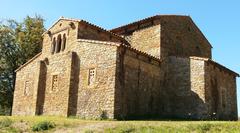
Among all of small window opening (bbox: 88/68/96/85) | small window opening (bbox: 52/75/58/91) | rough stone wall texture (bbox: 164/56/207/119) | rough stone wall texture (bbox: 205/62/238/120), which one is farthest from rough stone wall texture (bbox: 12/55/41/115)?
rough stone wall texture (bbox: 205/62/238/120)

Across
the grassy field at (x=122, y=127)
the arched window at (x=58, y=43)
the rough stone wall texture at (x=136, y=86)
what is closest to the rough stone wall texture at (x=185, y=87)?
the rough stone wall texture at (x=136, y=86)

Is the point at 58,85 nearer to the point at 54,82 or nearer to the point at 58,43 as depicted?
the point at 54,82

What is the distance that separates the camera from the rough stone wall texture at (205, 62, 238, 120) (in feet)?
81.7

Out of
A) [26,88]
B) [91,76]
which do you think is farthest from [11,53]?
[91,76]

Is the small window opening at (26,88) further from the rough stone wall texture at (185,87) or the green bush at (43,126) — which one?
the rough stone wall texture at (185,87)

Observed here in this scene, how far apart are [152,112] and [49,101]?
7.88m

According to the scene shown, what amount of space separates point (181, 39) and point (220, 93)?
18.9 ft

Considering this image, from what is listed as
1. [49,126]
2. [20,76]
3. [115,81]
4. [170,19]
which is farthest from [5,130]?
[170,19]

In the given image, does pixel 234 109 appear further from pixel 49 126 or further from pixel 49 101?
pixel 49 126

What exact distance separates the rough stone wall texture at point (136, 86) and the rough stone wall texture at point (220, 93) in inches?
148

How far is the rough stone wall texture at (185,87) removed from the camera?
962 inches

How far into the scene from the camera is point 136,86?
74.1 ft

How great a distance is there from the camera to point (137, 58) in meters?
23.0

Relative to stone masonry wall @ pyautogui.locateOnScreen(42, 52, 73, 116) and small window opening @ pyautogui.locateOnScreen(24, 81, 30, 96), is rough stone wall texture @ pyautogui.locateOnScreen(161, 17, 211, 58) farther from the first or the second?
small window opening @ pyautogui.locateOnScreen(24, 81, 30, 96)
